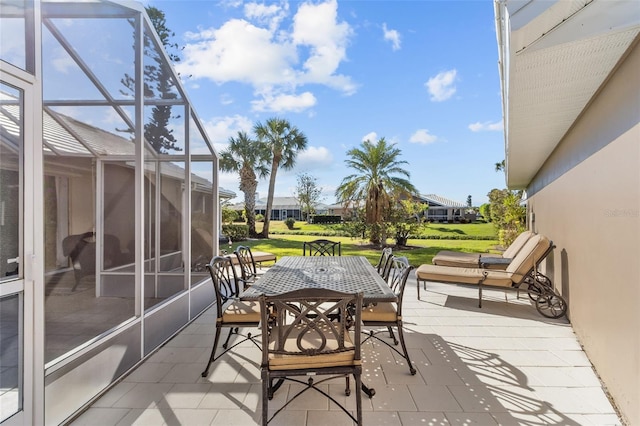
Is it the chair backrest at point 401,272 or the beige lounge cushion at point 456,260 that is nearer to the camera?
the chair backrest at point 401,272

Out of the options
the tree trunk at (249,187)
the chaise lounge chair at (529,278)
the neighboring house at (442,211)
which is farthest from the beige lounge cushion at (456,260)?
the neighboring house at (442,211)

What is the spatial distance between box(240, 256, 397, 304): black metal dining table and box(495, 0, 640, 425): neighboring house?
1.77m

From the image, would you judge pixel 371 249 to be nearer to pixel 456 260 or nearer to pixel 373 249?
pixel 373 249

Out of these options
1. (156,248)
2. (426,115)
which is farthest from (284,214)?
(156,248)

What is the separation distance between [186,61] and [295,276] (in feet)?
32.8

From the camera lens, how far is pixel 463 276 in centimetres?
500

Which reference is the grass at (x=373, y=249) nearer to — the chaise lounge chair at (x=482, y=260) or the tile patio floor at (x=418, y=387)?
the chaise lounge chair at (x=482, y=260)

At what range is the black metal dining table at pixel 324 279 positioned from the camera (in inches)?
107

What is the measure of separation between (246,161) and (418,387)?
17.1 metres

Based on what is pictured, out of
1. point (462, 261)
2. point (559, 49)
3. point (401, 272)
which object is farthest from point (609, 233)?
point (462, 261)

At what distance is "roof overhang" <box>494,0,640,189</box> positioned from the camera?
194 centimetres

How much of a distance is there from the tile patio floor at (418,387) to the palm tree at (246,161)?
15.1 m

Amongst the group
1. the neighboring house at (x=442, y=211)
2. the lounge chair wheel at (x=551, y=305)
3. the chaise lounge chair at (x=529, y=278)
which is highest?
the neighboring house at (x=442, y=211)

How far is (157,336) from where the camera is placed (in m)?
3.44
